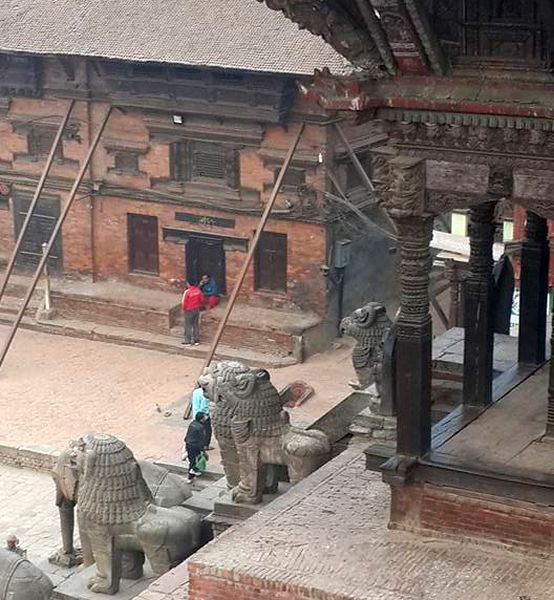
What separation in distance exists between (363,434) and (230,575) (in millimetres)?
3214

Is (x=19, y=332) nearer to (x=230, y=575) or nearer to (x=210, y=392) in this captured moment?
(x=210, y=392)

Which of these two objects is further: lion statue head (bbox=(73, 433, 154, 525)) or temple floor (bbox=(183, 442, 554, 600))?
lion statue head (bbox=(73, 433, 154, 525))

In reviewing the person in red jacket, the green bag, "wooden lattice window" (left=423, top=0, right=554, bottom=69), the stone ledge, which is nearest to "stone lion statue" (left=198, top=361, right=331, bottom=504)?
"wooden lattice window" (left=423, top=0, right=554, bottom=69)

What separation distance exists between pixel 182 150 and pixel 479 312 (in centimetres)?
1423

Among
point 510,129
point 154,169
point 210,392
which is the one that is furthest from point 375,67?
point 154,169

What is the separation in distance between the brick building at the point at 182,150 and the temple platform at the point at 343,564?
43.2 ft

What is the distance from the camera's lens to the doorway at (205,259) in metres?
28.1

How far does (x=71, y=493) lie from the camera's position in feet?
49.0

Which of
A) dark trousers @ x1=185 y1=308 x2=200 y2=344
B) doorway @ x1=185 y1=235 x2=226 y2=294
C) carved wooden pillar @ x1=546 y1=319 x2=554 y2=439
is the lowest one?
dark trousers @ x1=185 y1=308 x2=200 y2=344

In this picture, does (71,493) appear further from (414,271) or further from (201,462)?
(201,462)

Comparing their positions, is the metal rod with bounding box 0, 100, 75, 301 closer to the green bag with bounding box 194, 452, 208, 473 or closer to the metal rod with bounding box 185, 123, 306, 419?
the metal rod with bounding box 185, 123, 306, 419

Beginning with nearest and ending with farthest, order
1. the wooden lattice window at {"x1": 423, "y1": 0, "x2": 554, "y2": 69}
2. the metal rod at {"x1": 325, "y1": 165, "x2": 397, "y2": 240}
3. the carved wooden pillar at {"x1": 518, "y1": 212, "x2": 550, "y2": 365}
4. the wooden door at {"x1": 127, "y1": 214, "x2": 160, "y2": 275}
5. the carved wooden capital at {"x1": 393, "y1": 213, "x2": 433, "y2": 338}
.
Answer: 1. the wooden lattice window at {"x1": 423, "y1": 0, "x2": 554, "y2": 69}
2. the carved wooden capital at {"x1": 393, "y1": 213, "x2": 433, "y2": 338}
3. the carved wooden pillar at {"x1": 518, "y1": 212, "x2": 550, "y2": 365}
4. the metal rod at {"x1": 325, "y1": 165, "x2": 397, "y2": 240}
5. the wooden door at {"x1": 127, "y1": 214, "x2": 160, "y2": 275}

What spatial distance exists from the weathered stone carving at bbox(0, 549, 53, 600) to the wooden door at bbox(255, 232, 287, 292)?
13.8 metres

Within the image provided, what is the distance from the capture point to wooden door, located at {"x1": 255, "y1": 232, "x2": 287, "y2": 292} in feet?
89.9
